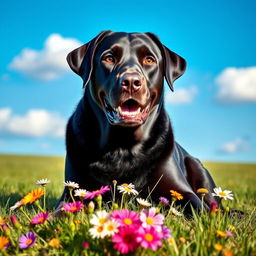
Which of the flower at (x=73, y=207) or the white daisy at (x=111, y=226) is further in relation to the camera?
the flower at (x=73, y=207)

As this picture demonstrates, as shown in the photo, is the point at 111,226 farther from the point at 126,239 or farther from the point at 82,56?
the point at 82,56

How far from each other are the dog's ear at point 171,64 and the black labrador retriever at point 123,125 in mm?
11

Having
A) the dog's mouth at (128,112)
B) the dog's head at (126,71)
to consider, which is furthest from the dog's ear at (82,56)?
the dog's mouth at (128,112)

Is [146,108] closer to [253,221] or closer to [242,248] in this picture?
[253,221]

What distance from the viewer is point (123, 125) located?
393 centimetres

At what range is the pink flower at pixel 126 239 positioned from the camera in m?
1.96

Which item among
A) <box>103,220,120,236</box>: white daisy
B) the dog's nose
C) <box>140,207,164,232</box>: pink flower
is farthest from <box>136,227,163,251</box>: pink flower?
the dog's nose

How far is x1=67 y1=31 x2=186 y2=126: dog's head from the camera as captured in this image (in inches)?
149

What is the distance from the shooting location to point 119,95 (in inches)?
147

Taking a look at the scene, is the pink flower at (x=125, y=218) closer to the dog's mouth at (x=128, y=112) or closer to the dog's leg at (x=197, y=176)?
the dog's mouth at (x=128, y=112)

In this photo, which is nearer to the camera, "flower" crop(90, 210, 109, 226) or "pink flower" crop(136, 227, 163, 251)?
"pink flower" crop(136, 227, 163, 251)

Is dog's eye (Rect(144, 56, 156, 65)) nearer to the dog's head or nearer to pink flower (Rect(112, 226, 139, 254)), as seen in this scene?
the dog's head

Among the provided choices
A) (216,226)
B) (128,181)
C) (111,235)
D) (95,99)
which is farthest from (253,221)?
(95,99)

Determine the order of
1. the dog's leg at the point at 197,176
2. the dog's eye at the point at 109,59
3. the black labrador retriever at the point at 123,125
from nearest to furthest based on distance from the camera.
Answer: the black labrador retriever at the point at 123,125
the dog's eye at the point at 109,59
the dog's leg at the point at 197,176
